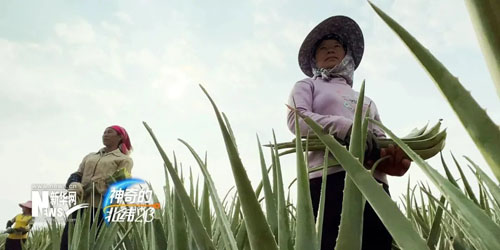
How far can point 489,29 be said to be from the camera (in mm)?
139

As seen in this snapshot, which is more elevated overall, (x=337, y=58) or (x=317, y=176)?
(x=337, y=58)

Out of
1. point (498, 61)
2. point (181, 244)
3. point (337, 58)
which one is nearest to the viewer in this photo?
point (498, 61)

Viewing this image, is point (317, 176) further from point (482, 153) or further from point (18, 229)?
point (18, 229)

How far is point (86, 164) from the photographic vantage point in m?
2.28

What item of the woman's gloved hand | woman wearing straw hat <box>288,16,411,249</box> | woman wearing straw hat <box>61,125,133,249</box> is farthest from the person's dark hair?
the woman's gloved hand

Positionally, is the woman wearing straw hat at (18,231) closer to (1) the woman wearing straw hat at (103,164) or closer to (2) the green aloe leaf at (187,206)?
(1) the woman wearing straw hat at (103,164)

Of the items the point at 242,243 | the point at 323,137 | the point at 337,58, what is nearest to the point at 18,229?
the point at 337,58

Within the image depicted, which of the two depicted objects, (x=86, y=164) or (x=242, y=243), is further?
(x=86, y=164)

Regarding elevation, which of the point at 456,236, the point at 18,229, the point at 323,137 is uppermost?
the point at 18,229

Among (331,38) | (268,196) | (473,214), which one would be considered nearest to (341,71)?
(331,38)

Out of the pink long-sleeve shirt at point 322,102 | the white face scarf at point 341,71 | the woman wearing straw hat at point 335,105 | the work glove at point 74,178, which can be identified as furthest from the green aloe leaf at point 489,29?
the work glove at point 74,178

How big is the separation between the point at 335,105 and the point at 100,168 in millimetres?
1489

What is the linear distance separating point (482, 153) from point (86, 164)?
2.34 metres

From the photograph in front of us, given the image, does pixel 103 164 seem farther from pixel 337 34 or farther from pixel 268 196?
pixel 268 196
